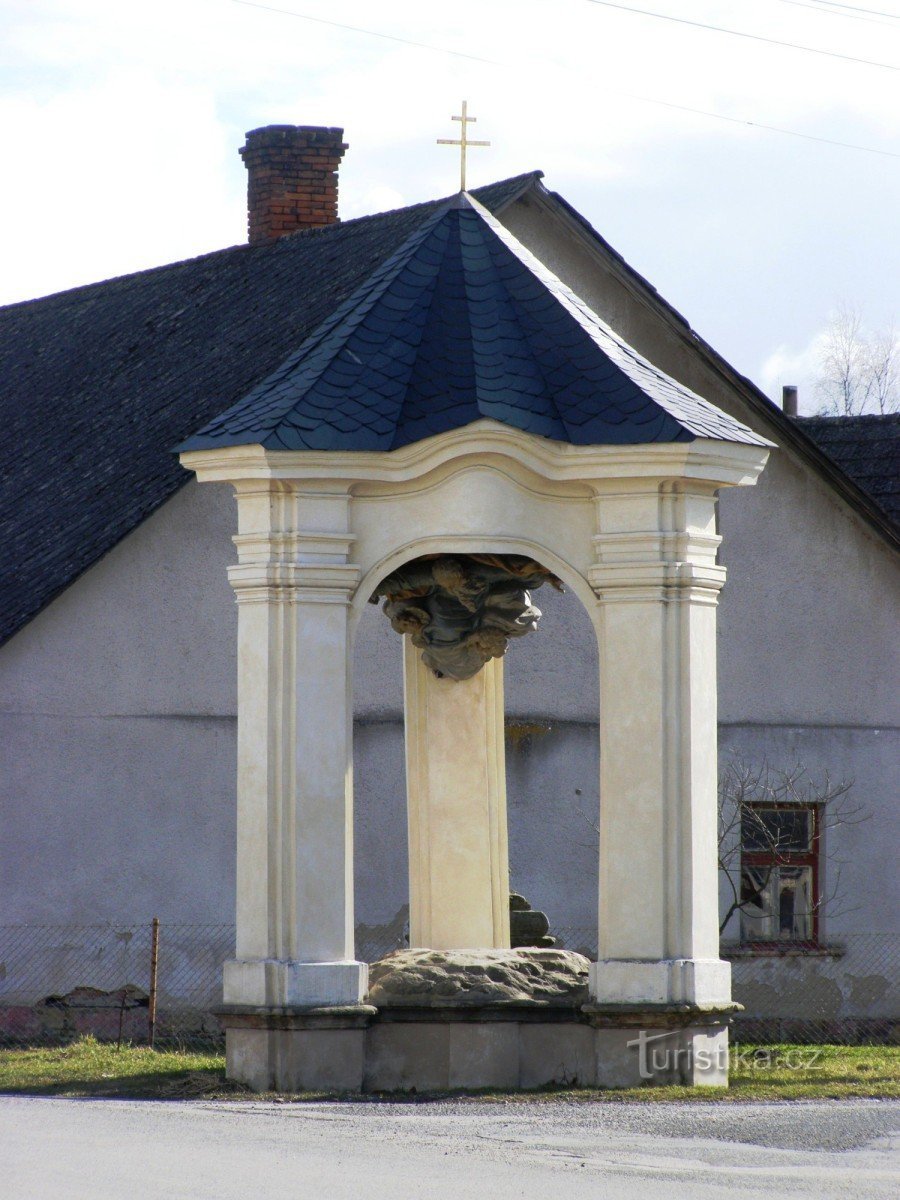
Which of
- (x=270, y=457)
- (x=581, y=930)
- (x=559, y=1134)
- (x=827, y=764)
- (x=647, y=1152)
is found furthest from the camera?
(x=827, y=764)

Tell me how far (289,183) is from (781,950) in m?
9.68

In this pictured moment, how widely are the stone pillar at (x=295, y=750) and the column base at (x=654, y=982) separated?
1290mm

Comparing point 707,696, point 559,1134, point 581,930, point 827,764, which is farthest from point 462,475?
point 827,764

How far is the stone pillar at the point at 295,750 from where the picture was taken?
40.7ft

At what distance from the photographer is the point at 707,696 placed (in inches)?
501

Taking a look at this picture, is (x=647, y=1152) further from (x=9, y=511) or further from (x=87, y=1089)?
(x=9, y=511)

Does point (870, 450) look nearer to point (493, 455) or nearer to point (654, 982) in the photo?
point (493, 455)

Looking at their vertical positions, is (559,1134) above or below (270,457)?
below

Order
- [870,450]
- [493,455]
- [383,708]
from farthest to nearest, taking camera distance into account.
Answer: [870,450] < [383,708] < [493,455]

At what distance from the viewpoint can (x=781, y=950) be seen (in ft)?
67.7

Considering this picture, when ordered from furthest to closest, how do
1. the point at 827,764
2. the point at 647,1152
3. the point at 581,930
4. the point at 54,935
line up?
the point at 827,764, the point at 581,930, the point at 54,935, the point at 647,1152

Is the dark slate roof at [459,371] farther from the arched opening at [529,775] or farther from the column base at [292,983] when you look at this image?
the arched opening at [529,775]

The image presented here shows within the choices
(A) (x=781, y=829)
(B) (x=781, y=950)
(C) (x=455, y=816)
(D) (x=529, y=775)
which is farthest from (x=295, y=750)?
(A) (x=781, y=829)

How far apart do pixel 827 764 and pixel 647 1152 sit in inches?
464
